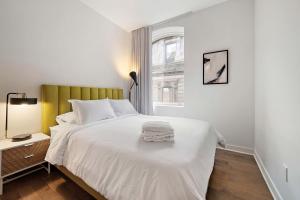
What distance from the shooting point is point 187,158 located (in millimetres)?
959

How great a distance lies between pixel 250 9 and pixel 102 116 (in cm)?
310

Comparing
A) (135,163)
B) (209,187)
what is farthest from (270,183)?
(135,163)

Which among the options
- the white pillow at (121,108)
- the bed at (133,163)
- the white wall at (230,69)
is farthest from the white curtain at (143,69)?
the bed at (133,163)

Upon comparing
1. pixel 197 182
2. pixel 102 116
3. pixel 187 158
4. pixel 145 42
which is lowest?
pixel 197 182

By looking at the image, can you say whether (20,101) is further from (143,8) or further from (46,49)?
(143,8)

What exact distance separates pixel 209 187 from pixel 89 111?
5.92 ft

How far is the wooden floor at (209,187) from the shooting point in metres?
1.45

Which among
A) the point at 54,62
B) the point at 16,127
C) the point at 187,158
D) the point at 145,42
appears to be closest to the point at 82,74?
the point at 54,62

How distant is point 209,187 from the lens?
1606 millimetres

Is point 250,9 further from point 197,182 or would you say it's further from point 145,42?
point 197,182

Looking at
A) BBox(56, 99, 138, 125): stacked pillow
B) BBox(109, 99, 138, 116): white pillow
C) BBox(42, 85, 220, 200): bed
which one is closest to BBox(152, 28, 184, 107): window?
BBox(109, 99, 138, 116): white pillow

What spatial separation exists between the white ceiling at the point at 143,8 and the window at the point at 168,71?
0.64 meters

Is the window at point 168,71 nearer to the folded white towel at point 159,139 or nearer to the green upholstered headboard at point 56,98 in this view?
the green upholstered headboard at point 56,98

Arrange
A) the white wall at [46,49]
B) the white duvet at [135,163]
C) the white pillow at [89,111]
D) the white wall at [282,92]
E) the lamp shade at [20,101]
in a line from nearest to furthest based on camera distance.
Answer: the white duvet at [135,163]
the white wall at [282,92]
the lamp shade at [20,101]
the white wall at [46,49]
the white pillow at [89,111]
